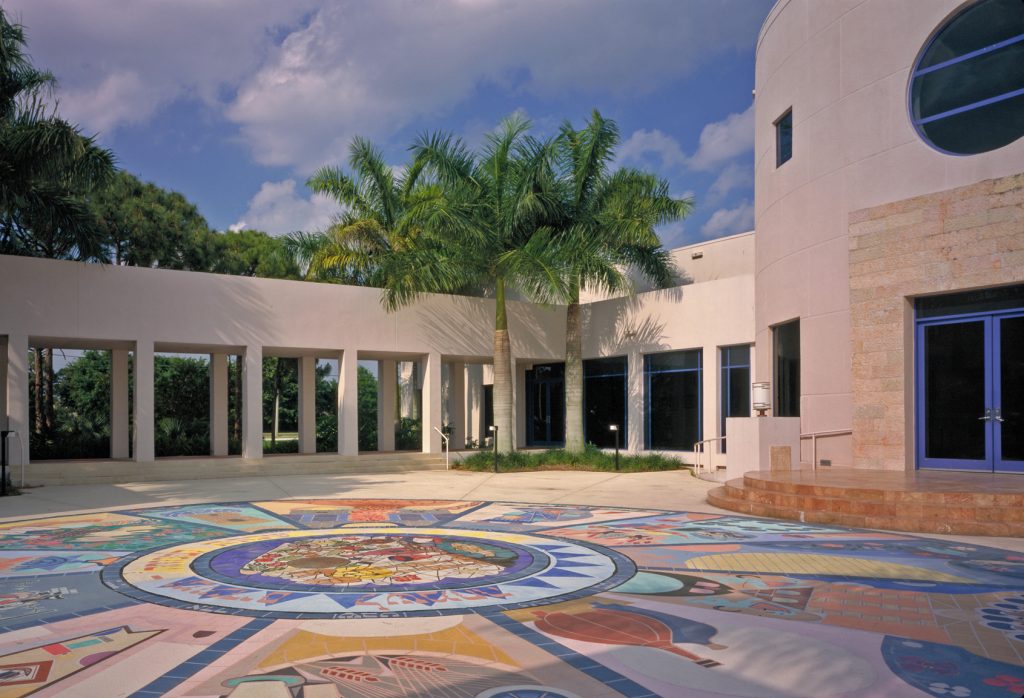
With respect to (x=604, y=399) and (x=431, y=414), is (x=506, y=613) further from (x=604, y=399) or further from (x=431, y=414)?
(x=604, y=399)

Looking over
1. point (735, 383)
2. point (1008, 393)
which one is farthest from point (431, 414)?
point (1008, 393)

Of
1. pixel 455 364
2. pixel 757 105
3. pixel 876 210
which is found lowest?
pixel 455 364

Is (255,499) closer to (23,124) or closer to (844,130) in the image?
(23,124)

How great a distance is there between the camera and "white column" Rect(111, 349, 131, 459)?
22906 mm

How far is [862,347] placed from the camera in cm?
1489

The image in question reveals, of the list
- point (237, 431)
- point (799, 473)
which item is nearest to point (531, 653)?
point (799, 473)

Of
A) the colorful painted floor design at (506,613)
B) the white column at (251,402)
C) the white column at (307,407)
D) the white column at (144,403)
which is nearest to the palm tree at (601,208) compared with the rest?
→ the white column at (307,407)

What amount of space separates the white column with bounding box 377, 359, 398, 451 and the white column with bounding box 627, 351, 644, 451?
26.5 ft

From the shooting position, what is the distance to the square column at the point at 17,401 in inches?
701

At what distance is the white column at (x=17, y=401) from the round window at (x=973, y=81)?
63.1 ft

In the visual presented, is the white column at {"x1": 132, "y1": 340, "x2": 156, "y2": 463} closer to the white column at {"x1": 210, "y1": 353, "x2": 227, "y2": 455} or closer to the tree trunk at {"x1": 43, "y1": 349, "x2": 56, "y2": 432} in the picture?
the white column at {"x1": 210, "y1": 353, "x2": 227, "y2": 455}

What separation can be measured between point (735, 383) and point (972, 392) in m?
8.88

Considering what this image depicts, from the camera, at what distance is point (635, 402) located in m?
25.2

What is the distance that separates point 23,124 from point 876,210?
16.8m
